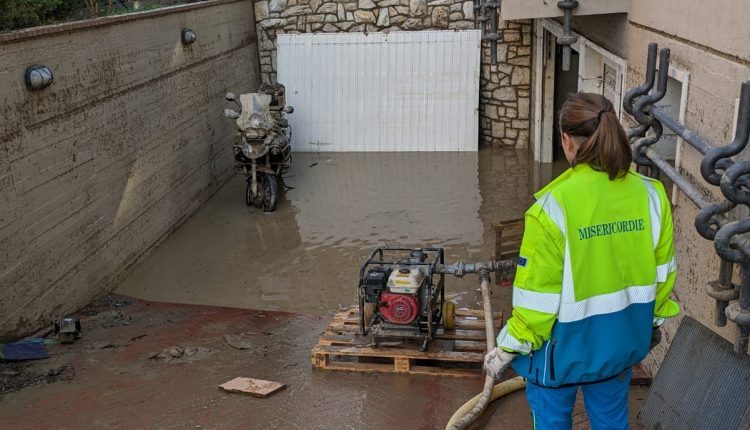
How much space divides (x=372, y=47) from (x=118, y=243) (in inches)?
270

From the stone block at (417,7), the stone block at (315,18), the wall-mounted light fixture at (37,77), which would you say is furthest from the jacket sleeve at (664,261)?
the stone block at (315,18)

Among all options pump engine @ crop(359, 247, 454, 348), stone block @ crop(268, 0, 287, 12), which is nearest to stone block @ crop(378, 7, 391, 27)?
stone block @ crop(268, 0, 287, 12)

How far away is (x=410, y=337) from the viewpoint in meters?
5.85

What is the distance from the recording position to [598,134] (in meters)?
2.85

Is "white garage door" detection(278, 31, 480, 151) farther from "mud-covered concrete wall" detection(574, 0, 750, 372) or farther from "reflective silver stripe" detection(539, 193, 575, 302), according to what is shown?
"reflective silver stripe" detection(539, 193, 575, 302)

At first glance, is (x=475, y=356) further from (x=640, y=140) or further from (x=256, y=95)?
(x=256, y=95)

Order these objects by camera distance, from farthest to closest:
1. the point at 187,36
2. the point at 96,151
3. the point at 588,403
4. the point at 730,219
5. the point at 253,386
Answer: the point at 187,36 → the point at 96,151 → the point at 253,386 → the point at 730,219 → the point at 588,403

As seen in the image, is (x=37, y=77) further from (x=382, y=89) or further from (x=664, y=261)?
(x=382, y=89)

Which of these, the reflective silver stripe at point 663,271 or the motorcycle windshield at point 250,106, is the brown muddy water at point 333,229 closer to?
the motorcycle windshield at point 250,106

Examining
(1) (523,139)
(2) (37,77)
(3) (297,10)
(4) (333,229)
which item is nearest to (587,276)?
(2) (37,77)

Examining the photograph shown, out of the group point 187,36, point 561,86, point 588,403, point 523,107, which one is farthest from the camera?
point 523,107

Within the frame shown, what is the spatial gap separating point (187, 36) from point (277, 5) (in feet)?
12.4

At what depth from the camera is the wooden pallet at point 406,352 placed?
5809 millimetres

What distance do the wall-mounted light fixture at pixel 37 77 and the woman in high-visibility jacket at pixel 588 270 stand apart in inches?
212
